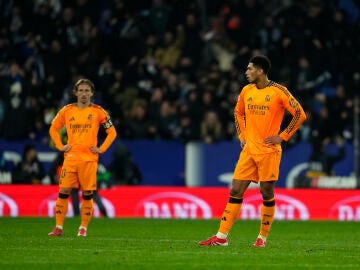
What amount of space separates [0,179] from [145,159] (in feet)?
11.0

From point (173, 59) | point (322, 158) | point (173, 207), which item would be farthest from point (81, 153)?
point (173, 59)

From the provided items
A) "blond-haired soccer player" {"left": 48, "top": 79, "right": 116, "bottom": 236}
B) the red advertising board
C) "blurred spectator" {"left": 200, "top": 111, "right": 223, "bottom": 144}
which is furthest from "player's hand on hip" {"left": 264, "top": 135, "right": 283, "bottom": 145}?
"blurred spectator" {"left": 200, "top": 111, "right": 223, "bottom": 144}

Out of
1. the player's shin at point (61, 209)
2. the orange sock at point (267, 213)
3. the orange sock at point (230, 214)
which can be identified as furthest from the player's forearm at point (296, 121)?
the player's shin at point (61, 209)

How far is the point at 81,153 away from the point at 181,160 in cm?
865

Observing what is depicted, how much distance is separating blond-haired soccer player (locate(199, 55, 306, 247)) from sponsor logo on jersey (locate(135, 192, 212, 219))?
30.3ft

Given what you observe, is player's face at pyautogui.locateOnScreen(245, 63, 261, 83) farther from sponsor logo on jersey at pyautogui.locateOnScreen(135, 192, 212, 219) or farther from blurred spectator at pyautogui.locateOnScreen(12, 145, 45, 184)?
blurred spectator at pyautogui.locateOnScreen(12, 145, 45, 184)

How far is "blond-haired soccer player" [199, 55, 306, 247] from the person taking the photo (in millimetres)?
12539

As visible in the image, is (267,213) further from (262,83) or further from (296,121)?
(262,83)

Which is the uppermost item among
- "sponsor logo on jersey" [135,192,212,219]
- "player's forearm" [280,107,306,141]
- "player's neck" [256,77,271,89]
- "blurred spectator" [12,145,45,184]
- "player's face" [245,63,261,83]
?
"player's face" [245,63,261,83]

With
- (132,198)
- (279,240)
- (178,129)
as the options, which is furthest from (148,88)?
(279,240)

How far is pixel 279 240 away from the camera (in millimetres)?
14797

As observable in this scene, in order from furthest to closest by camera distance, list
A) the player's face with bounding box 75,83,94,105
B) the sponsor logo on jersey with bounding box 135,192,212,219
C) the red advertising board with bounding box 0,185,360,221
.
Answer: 1. the sponsor logo on jersey with bounding box 135,192,212,219
2. the red advertising board with bounding box 0,185,360,221
3. the player's face with bounding box 75,83,94,105

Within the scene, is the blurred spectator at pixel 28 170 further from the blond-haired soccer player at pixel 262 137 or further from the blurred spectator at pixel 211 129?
the blond-haired soccer player at pixel 262 137

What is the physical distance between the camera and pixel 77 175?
14844mm
